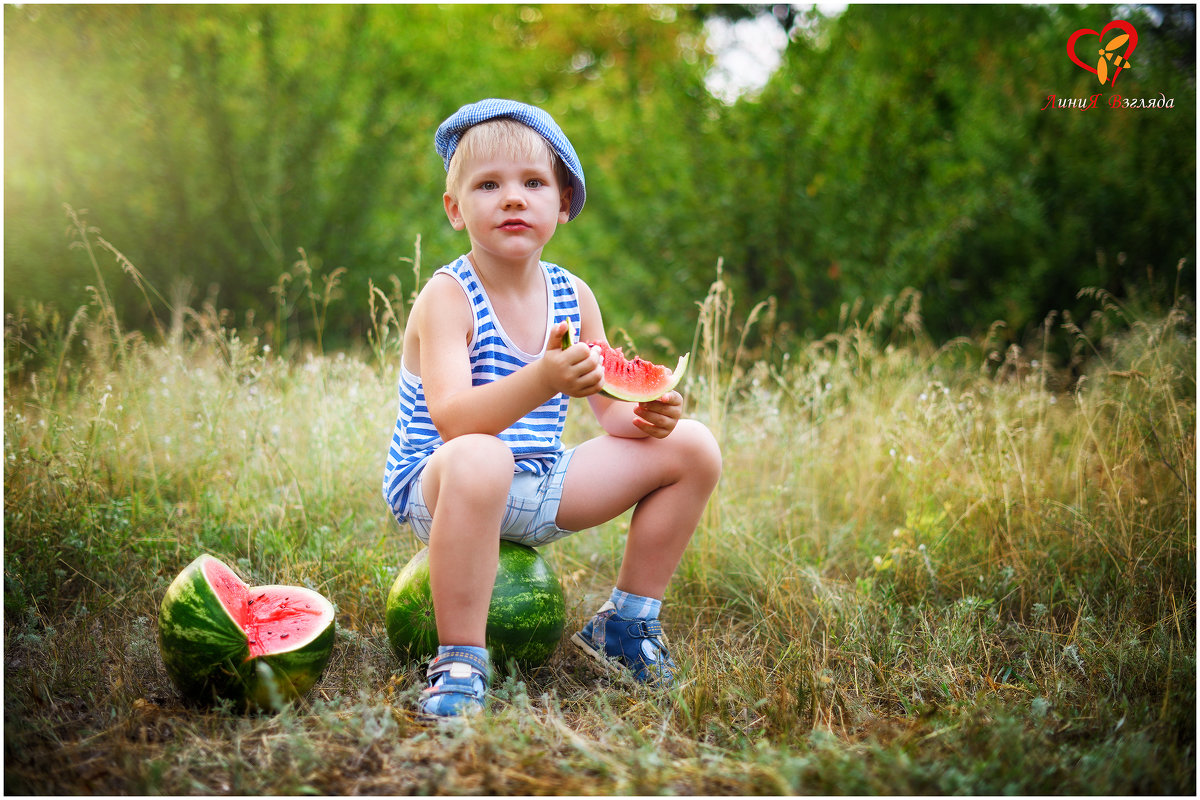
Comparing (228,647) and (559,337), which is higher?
(559,337)

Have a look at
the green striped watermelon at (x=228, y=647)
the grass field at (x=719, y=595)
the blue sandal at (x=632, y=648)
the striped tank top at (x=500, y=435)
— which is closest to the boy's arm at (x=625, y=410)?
the striped tank top at (x=500, y=435)

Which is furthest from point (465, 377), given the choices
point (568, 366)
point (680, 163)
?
point (680, 163)

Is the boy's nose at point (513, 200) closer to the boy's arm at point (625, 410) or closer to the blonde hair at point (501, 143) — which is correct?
the blonde hair at point (501, 143)

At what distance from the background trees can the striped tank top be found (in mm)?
4754

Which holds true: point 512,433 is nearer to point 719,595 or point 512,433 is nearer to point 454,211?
point 454,211

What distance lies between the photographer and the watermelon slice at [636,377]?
8.81 ft

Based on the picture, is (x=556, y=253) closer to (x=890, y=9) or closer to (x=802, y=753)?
(x=890, y=9)

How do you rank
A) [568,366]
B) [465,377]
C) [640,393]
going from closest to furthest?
[568,366] → [465,377] → [640,393]

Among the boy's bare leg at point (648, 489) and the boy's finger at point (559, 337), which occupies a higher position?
the boy's finger at point (559, 337)

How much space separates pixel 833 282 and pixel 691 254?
135 cm

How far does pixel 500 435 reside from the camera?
113 inches

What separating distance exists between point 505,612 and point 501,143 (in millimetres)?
1555

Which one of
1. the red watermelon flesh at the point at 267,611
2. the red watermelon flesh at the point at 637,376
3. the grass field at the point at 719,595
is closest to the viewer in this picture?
the grass field at the point at 719,595

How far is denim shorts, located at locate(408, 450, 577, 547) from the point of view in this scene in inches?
111
